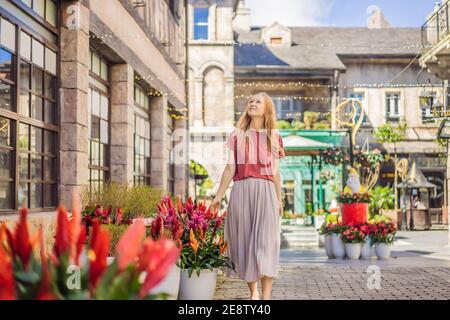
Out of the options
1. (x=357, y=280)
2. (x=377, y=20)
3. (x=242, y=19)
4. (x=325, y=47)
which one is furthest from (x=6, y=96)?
(x=377, y=20)

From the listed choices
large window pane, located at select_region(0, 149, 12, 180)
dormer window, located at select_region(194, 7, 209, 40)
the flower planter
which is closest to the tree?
dormer window, located at select_region(194, 7, 209, 40)

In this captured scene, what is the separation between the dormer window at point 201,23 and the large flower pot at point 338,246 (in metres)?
17.7

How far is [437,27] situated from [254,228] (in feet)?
44.8

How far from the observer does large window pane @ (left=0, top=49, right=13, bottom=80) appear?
6742 mm

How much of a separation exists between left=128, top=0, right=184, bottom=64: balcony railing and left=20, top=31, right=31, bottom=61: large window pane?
18.6 feet

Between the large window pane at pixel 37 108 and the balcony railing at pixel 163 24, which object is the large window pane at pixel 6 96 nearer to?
the large window pane at pixel 37 108

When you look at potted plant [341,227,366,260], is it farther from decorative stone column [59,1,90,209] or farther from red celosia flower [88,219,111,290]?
red celosia flower [88,219,111,290]

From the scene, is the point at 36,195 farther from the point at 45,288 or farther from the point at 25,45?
the point at 45,288

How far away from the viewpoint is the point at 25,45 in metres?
7.44

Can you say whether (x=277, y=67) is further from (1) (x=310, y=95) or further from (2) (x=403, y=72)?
(2) (x=403, y=72)

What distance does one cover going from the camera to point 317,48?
106 feet

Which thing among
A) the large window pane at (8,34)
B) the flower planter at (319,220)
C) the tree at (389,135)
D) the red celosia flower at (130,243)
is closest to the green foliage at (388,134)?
the tree at (389,135)

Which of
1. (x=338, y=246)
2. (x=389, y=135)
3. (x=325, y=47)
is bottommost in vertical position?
(x=338, y=246)

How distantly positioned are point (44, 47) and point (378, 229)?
7.06 metres
